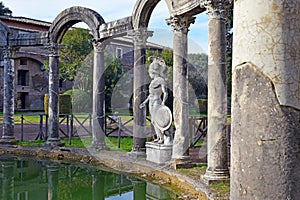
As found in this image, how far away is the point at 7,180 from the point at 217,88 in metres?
4.89

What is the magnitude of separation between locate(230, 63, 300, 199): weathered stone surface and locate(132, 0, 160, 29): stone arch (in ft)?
26.0

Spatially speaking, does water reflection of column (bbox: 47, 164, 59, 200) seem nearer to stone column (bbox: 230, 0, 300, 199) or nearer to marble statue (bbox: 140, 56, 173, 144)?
marble statue (bbox: 140, 56, 173, 144)

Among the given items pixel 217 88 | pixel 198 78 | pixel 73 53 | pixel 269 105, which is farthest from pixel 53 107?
pixel 73 53

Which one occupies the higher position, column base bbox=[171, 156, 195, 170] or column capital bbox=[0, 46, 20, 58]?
column capital bbox=[0, 46, 20, 58]

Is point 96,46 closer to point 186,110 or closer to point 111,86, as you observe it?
point 186,110

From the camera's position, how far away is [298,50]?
1.34m

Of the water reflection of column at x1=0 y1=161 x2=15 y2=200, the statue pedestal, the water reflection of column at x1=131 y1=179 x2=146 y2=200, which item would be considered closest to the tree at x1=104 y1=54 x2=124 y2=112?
the water reflection of column at x1=0 y1=161 x2=15 y2=200

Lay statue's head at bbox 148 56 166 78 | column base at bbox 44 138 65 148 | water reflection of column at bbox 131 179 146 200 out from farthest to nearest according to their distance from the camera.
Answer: column base at bbox 44 138 65 148, statue's head at bbox 148 56 166 78, water reflection of column at bbox 131 179 146 200

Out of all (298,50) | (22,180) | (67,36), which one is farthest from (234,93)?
(67,36)

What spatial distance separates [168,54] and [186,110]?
22820 millimetres

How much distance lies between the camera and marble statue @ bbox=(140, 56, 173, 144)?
8.30 m

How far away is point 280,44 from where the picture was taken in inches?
52.2

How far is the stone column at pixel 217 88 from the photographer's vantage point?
20.3ft

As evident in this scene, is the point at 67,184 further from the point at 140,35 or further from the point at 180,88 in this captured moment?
the point at 140,35
